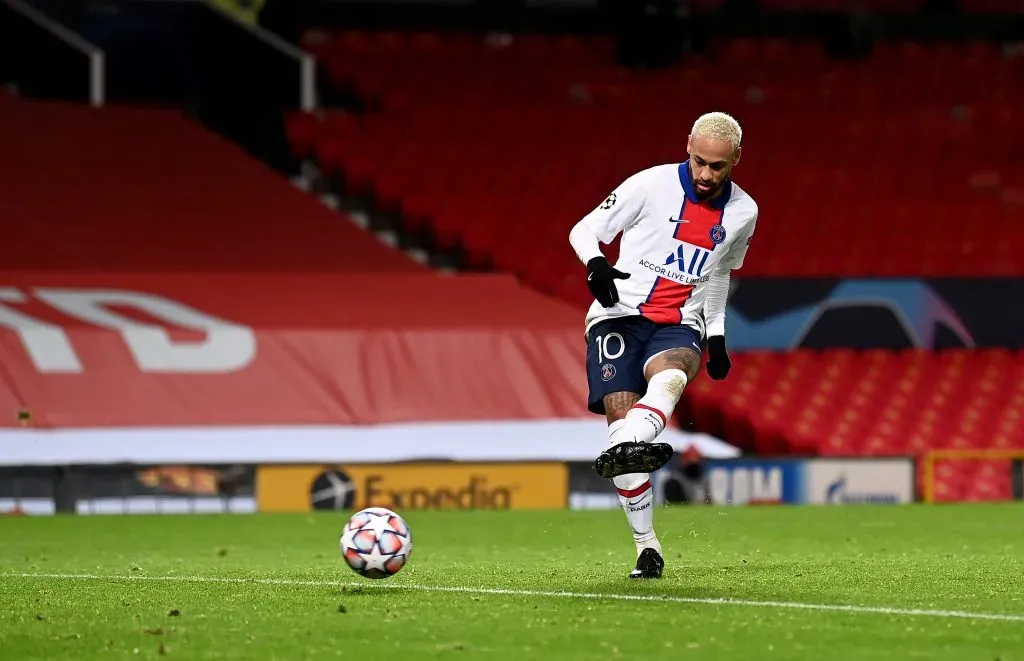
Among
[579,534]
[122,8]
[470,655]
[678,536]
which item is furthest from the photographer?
[122,8]

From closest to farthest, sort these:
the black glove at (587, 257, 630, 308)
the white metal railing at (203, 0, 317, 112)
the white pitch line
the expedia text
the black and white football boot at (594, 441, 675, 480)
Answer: the white pitch line, the black and white football boot at (594, 441, 675, 480), the black glove at (587, 257, 630, 308), the expedia text, the white metal railing at (203, 0, 317, 112)

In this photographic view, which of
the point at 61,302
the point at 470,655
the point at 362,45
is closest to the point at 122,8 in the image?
the point at 362,45

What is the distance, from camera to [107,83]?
2286 centimetres

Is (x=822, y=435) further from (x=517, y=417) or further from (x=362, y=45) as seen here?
(x=362, y=45)

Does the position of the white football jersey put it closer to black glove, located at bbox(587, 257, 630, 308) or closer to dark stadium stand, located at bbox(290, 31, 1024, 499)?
black glove, located at bbox(587, 257, 630, 308)

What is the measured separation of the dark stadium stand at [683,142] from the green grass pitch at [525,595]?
7223mm

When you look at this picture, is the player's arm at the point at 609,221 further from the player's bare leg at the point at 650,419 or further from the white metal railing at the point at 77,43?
the white metal railing at the point at 77,43

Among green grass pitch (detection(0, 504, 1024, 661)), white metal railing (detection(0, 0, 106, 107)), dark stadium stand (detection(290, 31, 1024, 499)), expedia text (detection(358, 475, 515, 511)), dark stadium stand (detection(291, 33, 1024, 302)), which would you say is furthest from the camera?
white metal railing (detection(0, 0, 106, 107))

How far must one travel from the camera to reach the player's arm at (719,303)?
7.86 metres

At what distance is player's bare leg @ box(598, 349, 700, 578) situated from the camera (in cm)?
686

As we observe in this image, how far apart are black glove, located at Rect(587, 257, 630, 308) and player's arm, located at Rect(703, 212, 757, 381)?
735mm

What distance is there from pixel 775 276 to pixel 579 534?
6751 mm

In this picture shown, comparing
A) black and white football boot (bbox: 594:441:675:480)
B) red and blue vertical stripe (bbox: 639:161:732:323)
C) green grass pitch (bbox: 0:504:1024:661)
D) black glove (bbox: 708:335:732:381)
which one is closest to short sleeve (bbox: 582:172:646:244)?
red and blue vertical stripe (bbox: 639:161:732:323)

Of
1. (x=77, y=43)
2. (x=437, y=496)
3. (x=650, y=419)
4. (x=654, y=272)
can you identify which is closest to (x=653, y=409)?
A: (x=650, y=419)
